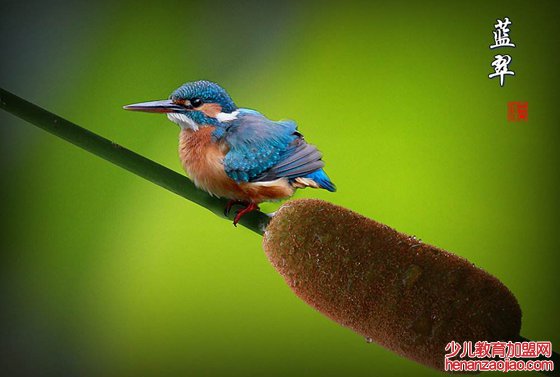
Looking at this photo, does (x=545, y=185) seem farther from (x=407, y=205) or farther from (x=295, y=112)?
(x=295, y=112)

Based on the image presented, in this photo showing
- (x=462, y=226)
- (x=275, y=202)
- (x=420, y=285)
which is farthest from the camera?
(x=462, y=226)

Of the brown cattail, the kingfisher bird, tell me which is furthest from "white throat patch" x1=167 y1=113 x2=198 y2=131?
the brown cattail

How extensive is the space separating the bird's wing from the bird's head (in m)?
0.03

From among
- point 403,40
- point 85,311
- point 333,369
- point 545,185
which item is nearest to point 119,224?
point 85,311

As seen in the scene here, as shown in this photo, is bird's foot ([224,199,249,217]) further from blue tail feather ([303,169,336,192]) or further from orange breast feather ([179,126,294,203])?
blue tail feather ([303,169,336,192])

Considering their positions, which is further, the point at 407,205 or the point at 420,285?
the point at 407,205

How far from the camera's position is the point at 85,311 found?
1.31m

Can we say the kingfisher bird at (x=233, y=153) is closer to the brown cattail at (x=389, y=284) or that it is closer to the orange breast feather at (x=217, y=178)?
the orange breast feather at (x=217, y=178)

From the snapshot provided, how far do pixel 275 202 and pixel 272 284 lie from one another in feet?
0.80

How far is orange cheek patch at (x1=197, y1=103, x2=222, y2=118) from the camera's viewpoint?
111 cm

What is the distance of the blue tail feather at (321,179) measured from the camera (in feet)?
3.66

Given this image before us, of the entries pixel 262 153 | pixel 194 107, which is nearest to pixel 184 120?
pixel 194 107

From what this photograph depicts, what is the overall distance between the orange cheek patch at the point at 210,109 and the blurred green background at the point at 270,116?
0.50 feet

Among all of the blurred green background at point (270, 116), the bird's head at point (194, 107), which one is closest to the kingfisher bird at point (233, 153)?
the bird's head at point (194, 107)
